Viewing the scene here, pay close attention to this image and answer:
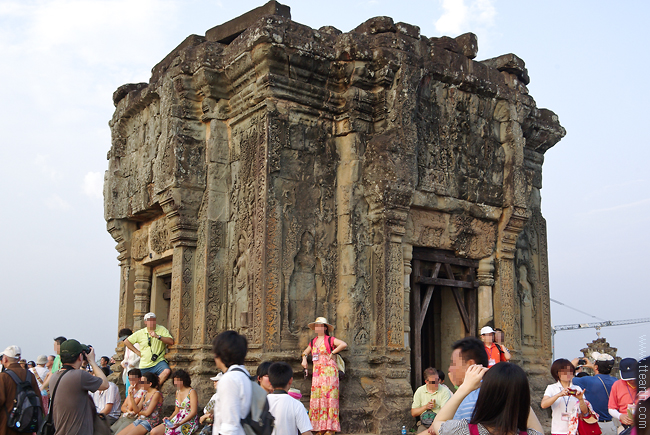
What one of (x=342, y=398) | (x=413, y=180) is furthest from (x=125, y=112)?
(x=342, y=398)

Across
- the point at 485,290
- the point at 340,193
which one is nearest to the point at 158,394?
the point at 340,193

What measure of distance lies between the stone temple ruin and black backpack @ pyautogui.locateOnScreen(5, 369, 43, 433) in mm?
3350

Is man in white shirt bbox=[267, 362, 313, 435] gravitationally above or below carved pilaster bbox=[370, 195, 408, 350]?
below

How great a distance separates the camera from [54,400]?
4.90 m

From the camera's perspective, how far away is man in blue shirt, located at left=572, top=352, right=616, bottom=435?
6.66m

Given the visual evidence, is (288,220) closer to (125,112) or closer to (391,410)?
(391,410)

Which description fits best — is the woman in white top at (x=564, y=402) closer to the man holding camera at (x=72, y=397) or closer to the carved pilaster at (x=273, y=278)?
the carved pilaster at (x=273, y=278)

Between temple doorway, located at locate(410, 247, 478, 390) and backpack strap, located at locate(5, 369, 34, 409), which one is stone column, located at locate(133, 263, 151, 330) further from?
backpack strap, located at locate(5, 369, 34, 409)

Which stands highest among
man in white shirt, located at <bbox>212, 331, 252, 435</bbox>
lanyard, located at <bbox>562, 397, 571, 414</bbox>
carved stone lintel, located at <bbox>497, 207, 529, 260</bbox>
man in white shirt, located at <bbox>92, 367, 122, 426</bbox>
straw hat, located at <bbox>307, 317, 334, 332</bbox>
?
carved stone lintel, located at <bbox>497, 207, 529, 260</bbox>

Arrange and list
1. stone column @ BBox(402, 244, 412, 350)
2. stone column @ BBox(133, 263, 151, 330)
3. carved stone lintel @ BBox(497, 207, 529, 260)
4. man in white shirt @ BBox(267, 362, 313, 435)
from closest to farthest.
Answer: man in white shirt @ BBox(267, 362, 313, 435), stone column @ BBox(402, 244, 412, 350), carved stone lintel @ BBox(497, 207, 529, 260), stone column @ BBox(133, 263, 151, 330)

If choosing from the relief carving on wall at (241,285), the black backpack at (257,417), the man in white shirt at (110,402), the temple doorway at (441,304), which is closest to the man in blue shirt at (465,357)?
the black backpack at (257,417)

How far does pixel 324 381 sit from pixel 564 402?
3.20m

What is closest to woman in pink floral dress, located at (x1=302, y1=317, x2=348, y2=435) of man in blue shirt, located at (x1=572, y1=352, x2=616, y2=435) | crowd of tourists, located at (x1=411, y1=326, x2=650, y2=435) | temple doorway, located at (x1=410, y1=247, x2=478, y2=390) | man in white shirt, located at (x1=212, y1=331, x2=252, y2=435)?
temple doorway, located at (x1=410, y1=247, x2=478, y2=390)

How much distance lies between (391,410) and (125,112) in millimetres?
6975
